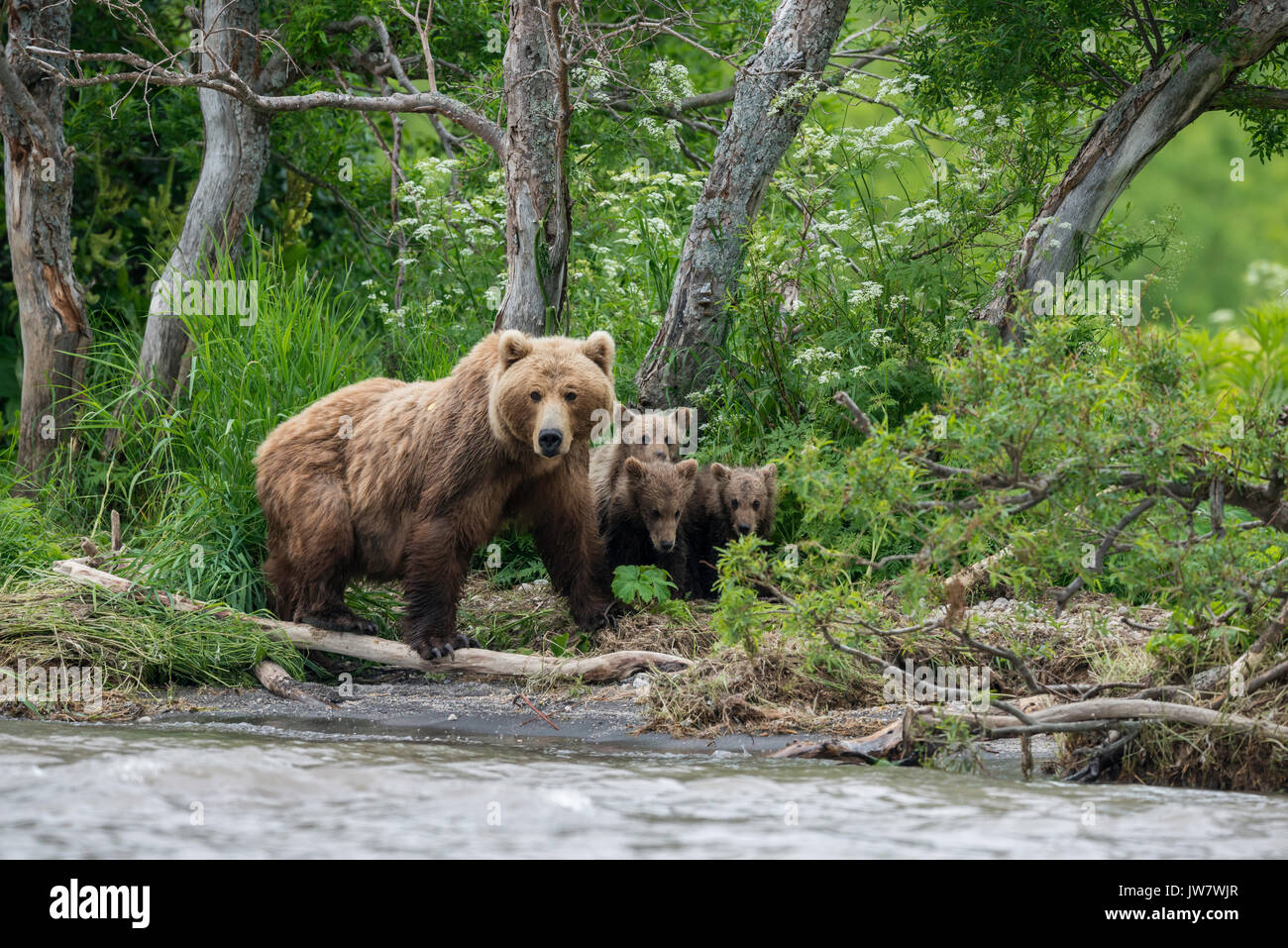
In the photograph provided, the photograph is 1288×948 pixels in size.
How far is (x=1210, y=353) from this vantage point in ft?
13.2

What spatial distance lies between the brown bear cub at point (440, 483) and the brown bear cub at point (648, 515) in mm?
407

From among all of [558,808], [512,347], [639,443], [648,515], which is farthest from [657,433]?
[558,808]

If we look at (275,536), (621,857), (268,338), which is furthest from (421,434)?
(621,857)

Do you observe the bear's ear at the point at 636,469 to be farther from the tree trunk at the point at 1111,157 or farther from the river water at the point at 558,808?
the river water at the point at 558,808

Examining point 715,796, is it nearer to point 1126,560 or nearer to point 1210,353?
point 1126,560

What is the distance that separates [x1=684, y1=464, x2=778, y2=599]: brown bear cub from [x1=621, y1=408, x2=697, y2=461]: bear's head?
0.85 ft

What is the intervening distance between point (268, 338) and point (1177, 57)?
497cm

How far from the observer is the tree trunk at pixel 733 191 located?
7.34m

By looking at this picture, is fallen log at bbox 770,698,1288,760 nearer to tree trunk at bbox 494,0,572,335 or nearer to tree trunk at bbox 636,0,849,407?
tree trunk at bbox 636,0,849,407

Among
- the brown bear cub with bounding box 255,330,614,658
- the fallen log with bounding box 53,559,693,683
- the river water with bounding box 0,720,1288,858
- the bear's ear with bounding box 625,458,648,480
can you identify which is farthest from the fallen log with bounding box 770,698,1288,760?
the bear's ear with bounding box 625,458,648,480

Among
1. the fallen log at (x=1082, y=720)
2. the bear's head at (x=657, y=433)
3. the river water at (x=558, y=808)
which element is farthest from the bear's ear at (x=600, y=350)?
the fallen log at (x=1082, y=720)

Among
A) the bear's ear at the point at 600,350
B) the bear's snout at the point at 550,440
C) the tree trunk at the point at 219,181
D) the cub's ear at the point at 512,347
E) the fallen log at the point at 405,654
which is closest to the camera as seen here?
the bear's snout at the point at 550,440

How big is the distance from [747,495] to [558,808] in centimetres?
319
